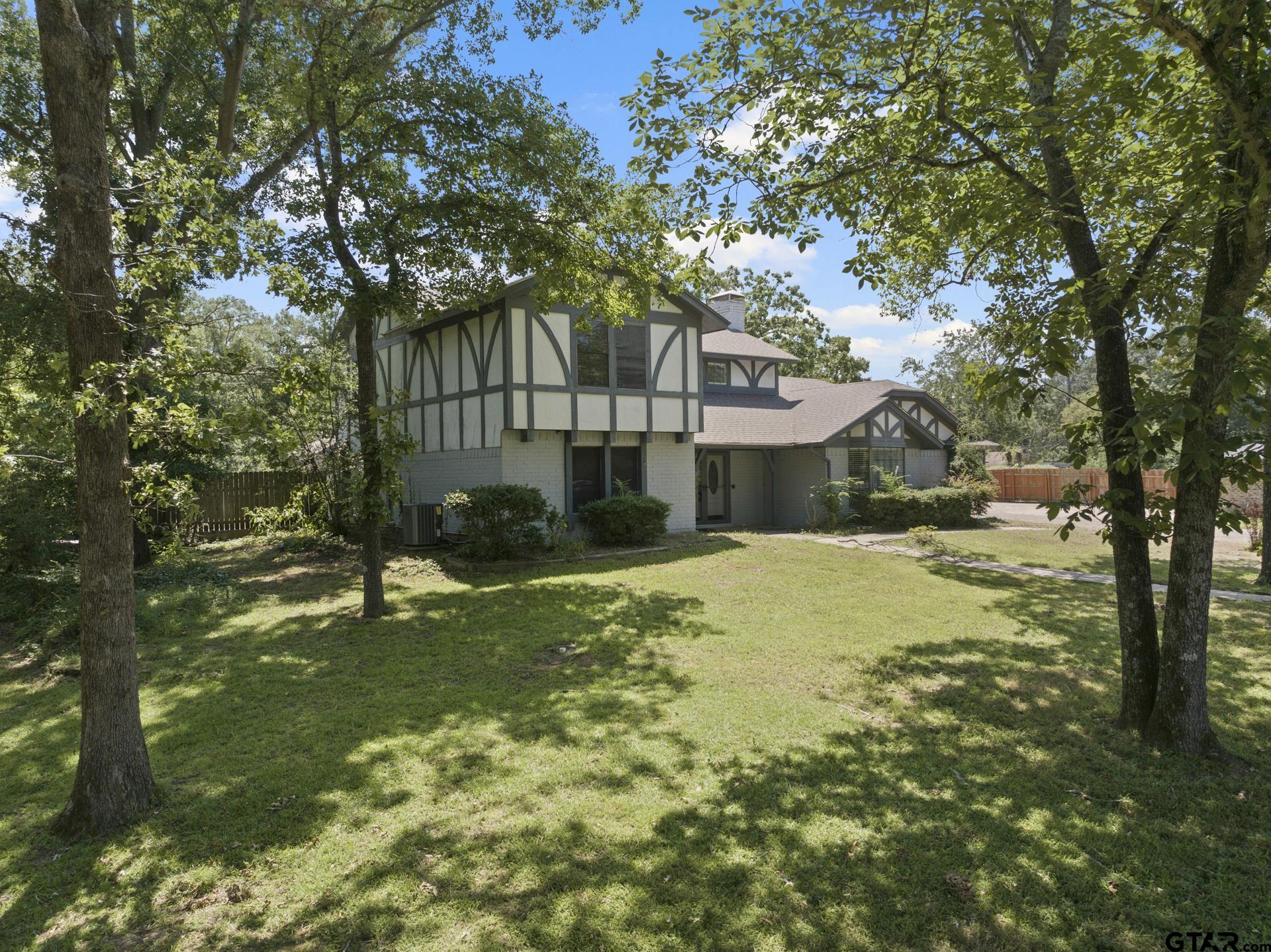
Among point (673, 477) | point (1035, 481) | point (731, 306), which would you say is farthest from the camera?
point (1035, 481)

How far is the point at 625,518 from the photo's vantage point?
1585 cm

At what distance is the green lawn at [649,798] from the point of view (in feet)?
11.2

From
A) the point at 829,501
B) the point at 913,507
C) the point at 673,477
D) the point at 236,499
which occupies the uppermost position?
the point at 673,477

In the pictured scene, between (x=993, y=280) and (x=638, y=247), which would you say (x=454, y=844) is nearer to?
(x=993, y=280)

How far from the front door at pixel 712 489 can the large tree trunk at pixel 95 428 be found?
1725cm

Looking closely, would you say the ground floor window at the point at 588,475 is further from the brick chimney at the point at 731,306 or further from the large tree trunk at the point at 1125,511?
the large tree trunk at the point at 1125,511

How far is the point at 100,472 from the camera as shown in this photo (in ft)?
13.7

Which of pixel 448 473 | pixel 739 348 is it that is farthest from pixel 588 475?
pixel 739 348

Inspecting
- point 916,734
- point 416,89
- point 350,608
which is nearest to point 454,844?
point 916,734

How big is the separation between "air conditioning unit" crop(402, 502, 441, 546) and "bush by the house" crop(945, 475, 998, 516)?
15.9m

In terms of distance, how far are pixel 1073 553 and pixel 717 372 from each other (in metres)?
11.8

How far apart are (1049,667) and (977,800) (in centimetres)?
353

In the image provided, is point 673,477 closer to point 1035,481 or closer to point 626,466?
point 626,466

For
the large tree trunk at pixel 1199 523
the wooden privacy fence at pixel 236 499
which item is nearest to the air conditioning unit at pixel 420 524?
the wooden privacy fence at pixel 236 499
